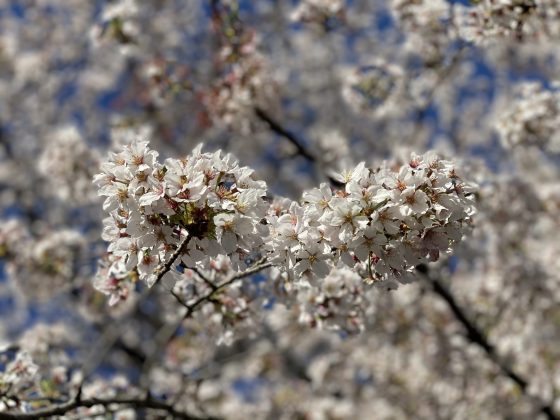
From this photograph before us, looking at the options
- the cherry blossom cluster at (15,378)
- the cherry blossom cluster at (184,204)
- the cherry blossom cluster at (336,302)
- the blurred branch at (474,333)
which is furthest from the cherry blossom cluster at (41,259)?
the cherry blossom cluster at (184,204)

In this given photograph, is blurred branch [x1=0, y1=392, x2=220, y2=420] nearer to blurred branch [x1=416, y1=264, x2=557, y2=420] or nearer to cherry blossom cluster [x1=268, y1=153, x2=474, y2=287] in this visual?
cherry blossom cluster [x1=268, y1=153, x2=474, y2=287]

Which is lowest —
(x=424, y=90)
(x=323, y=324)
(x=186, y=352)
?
(x=323, y=324)

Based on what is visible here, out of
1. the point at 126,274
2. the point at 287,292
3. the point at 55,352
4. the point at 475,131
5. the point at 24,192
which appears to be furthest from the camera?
the point at 475,131

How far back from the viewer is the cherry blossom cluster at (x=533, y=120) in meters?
5.82

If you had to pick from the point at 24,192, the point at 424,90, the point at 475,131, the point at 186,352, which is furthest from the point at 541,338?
the point at 24,192

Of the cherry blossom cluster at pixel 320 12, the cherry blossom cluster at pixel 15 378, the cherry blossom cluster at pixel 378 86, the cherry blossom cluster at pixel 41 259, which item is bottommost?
the cherry blossom cluster at pixel 15 378

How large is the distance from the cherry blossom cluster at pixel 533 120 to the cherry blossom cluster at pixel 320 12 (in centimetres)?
251

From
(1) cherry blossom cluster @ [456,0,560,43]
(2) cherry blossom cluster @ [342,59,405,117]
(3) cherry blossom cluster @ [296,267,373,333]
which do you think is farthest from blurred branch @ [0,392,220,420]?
(2) cherry blossom cluster @ [342,59,405,117]

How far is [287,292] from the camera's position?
412 cm

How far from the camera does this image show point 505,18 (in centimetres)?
470

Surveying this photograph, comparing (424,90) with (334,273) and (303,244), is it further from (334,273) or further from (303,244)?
(303,244)

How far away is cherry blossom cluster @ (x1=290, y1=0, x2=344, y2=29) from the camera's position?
709cm

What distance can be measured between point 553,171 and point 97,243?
1266cm

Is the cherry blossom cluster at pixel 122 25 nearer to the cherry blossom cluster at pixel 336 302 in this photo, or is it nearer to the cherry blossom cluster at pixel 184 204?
the cherry blossom cluster at pixel 336 302
